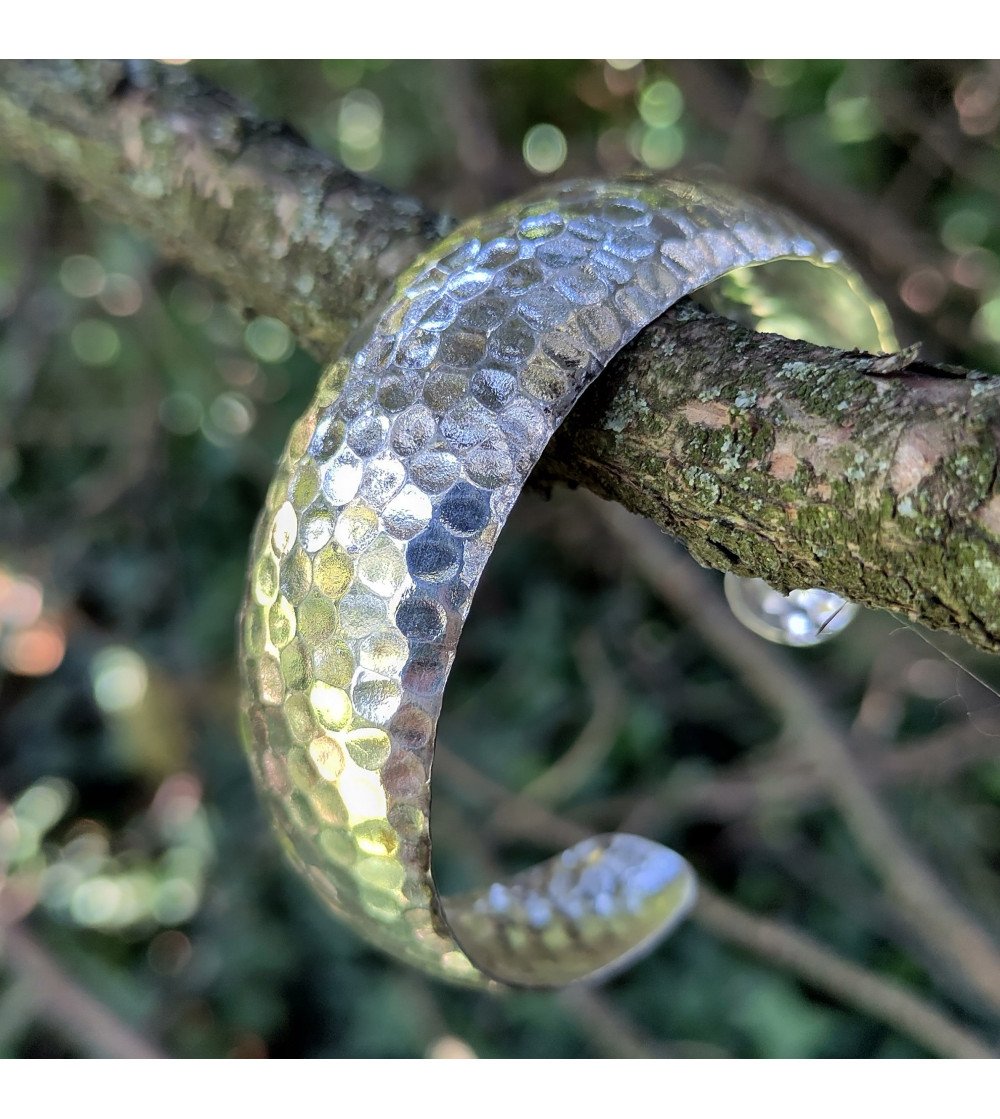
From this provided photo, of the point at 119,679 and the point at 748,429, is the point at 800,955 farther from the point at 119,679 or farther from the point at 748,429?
the point at 119,679

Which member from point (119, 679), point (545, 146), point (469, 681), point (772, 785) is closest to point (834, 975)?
point (772, 785)

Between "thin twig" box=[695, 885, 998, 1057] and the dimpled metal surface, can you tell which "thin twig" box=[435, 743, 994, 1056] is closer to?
"thin twig" box=[695, 885, 998, 1057]

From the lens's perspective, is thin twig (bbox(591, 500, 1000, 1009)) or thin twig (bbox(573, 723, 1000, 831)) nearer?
thin twig (bbox(591, 500, 1000, 1009))

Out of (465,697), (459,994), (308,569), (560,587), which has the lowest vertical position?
(459,994)

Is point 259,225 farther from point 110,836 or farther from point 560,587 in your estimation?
point 110,836

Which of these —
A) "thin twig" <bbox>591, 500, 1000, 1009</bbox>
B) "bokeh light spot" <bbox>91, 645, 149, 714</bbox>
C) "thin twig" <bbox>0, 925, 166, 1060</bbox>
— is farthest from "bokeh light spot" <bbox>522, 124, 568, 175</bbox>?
"thin twig" <bbox>0, 925, 166, 1060</bbox>

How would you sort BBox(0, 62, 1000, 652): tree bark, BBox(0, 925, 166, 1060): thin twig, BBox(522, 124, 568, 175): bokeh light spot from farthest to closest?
BBox(522, 124, 568, 175): bokeh light spot, BBox(0, 925, 166, 1060): thin twig, BBox(0, 62, 1000, 652): tree bark

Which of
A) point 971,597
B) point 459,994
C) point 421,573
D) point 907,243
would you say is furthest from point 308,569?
point 907,243
